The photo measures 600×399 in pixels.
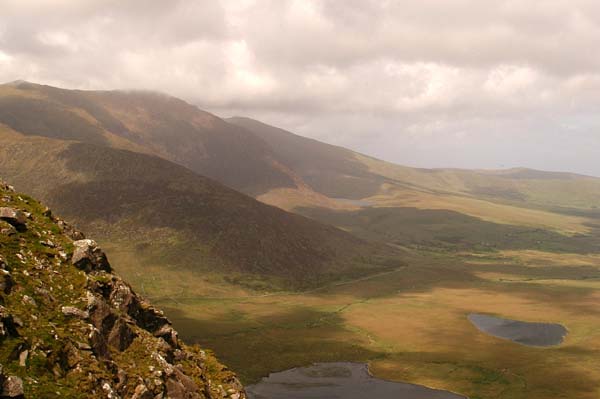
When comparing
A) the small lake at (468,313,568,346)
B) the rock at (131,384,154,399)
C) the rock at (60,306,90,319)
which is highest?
the rock at (60,306,90,319)

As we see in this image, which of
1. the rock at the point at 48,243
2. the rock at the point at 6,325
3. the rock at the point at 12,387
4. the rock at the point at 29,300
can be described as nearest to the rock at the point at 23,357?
the rock at the point at 6,325

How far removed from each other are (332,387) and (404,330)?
46.4 meters

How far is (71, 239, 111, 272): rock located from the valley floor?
→ 62.7m

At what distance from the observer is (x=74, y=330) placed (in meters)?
28.0

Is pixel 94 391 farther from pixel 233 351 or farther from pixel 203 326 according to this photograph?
pixel 203 326

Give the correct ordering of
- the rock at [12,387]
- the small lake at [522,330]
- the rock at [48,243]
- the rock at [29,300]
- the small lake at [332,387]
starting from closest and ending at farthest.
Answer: the rock at [12,387]
the rock at [29,300]
the rock at [48,243]
the small lake at [332,387]
the small lake at [522,330]

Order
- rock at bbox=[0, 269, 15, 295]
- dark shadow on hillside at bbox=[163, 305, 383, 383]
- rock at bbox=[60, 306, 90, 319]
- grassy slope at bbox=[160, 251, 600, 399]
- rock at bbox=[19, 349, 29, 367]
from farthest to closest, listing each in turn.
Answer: dark shadow on hillside at bbox=[163, 305, 383, 383] → grassy slope at bbox=[160, 251, 600, 399] → rock at bbox=[60, 306, 90, 319] → rock at bbox=[0, 269, 15, 295] → rock at bbox=[19, 349, 29, 367]

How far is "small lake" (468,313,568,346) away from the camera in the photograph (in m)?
123

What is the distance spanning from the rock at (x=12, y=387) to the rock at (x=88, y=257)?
41.4 ft

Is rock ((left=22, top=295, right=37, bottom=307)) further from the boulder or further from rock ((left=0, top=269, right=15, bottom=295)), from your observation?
the boulder

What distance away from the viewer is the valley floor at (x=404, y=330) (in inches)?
3755

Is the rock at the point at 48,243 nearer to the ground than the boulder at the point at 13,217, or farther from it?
nearer to the ground

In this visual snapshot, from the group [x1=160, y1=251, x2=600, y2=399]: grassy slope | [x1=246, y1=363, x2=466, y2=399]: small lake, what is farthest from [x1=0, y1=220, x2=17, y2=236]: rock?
[x1=160, y1=251, x2=600, y2=399]: grassy slope

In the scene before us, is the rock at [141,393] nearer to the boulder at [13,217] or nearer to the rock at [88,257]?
the rock at [88,257]
